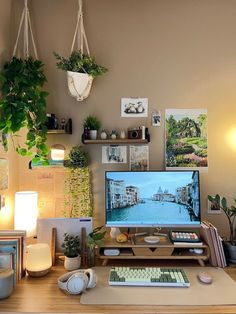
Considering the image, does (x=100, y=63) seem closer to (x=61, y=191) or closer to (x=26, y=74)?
(x=26, y=74)

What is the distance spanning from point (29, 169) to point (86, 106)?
62 centimetres

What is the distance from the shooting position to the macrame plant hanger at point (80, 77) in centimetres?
166

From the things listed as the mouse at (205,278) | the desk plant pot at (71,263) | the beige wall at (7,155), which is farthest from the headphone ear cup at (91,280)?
the beige wall at (7,155)

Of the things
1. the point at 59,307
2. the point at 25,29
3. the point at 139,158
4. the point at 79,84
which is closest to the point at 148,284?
the point at 59,307

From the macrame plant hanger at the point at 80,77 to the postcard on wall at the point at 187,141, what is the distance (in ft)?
2.05

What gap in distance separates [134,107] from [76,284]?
1.19m

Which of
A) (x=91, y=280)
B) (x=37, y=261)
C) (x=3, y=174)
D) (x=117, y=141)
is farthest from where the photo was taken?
(x=117, y=141)

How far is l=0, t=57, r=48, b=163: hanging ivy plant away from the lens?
1.50 metres

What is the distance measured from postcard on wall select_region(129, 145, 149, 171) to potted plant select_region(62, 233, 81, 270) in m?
0.64

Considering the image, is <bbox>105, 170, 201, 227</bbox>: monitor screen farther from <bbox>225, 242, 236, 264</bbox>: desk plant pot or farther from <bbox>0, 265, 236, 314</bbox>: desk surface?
<bbox>0, 265, 236, 314</bbox>: desk surface

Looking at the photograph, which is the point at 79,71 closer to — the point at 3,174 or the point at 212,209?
the point at 3,174

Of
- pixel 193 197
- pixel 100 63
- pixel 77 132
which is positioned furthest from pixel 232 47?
pixel 77 132

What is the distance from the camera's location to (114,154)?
5.93ft

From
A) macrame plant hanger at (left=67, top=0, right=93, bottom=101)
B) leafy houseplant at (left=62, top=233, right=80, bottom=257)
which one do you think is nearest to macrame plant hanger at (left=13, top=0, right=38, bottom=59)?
macrame plant hanger at (left=67, top=0, right=93, bottom=101)
